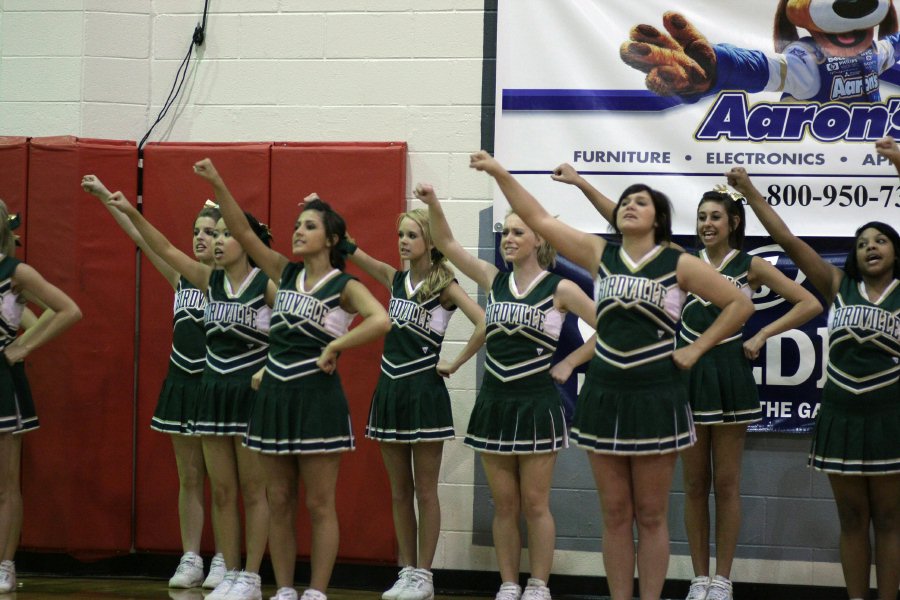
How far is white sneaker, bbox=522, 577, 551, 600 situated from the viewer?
4.03 meters

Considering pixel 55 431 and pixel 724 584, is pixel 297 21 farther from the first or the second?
pixel 724 584

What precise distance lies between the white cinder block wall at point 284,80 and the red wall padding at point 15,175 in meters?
0.15

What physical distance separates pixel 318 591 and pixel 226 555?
69cm

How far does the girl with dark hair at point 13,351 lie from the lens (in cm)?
446

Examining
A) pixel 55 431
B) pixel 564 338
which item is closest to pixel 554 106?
pixel 564 338

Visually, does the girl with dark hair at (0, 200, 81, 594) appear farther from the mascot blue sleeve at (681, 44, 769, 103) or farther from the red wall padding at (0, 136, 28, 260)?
the mascot blue sleeve at (681, 44, 769, 103)

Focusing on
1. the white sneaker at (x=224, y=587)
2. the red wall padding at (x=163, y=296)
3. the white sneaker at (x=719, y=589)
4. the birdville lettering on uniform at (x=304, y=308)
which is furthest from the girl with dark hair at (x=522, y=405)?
the red wall padding at (x=163, y=296)

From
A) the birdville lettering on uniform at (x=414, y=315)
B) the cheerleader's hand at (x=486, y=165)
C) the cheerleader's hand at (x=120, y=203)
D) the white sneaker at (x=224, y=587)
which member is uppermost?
the cheerleader's hand at (x=486, y=165)

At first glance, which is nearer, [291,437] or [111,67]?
[291,437]

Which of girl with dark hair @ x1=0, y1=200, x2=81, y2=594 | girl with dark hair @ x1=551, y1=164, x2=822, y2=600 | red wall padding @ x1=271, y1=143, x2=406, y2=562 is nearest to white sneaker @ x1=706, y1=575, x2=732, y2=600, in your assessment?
girl with dark hair @ x1=551, y1=164, x2=822, y2=600

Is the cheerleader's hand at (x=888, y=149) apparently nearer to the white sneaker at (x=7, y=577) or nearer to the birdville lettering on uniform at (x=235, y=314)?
the birdville lettering on uniform at (x=235, y=314)

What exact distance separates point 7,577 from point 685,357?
3040 millimetres

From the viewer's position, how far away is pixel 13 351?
14.7ft

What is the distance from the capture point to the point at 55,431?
5.12 m
